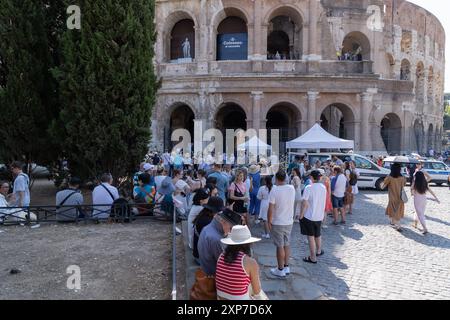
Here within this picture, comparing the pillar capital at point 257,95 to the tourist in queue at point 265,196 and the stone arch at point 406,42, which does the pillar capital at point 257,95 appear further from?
the stone arch at point 406,42

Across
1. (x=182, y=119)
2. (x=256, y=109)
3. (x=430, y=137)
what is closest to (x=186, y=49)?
(x=182, y=119)

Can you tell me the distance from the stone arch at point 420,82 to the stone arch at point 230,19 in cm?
2000

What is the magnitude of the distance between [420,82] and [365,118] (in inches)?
606

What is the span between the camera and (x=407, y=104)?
92.6 ft

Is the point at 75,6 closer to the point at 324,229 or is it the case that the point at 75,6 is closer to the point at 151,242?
the point at 151,242

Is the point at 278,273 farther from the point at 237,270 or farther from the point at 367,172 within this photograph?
the point at 367,172

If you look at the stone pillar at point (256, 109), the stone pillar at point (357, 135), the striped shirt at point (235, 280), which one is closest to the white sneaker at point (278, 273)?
the striped shirt at point (235, 280)

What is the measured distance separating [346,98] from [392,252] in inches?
712

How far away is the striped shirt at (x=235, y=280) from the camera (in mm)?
3467

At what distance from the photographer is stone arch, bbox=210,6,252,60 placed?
77.3 ft

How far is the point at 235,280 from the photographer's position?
3467mm

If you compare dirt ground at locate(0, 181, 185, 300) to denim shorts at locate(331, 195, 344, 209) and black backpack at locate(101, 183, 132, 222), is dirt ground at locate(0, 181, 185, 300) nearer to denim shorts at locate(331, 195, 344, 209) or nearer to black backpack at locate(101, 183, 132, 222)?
black backpack at locate(101, 183, 132, 222)

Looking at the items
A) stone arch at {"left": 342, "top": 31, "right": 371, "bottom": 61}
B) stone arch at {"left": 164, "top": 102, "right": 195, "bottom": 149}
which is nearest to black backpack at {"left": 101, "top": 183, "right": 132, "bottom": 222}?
stone arch at {"left": 164, "top": 102, "right": 195, "bottom": 149}
